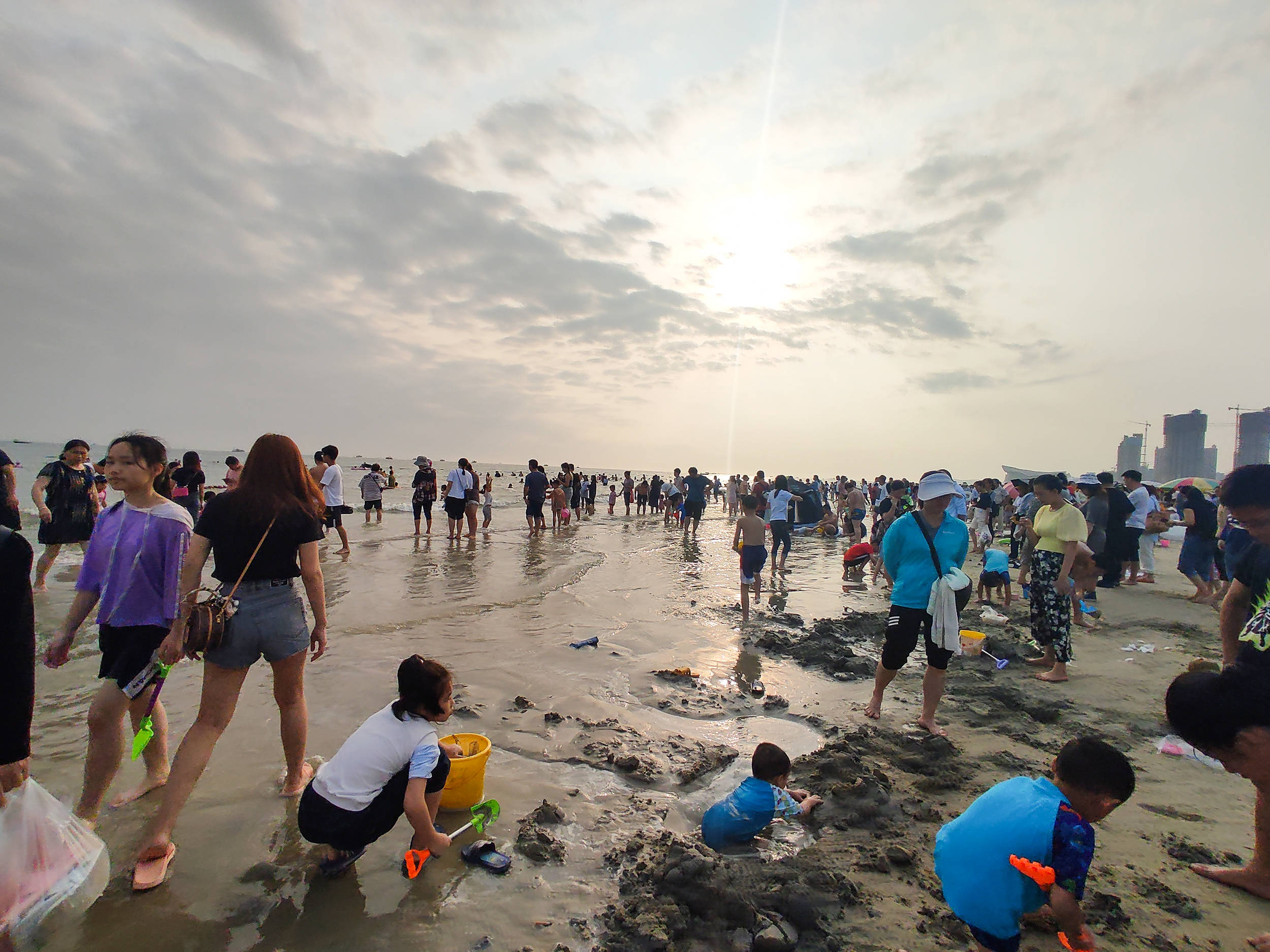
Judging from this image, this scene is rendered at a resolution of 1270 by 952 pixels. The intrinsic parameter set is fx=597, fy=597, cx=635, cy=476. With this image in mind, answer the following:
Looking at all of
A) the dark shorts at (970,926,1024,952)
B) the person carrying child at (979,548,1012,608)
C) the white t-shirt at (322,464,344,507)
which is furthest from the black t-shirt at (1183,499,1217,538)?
the white t-shirt at (322,464,344,507)

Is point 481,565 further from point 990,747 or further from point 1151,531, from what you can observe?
point 1151,531

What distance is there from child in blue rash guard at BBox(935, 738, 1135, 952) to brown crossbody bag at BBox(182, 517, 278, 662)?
348 centimetres

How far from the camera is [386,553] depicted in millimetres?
13789

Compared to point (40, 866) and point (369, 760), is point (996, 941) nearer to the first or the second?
point (369, 760)

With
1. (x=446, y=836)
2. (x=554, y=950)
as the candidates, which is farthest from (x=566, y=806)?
(x=554, y=950)

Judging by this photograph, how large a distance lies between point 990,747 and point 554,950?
11.5 ft

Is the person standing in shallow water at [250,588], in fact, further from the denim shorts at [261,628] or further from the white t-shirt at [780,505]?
the white t-shirt at [780,505]

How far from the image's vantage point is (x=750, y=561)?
855 centimetres

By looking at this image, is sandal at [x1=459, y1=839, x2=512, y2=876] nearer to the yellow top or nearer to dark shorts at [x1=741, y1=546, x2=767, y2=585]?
dark shorts at [x1=741, y1=546, x2=767, y2=585]

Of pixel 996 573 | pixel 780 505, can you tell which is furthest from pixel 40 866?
pixel 780 505

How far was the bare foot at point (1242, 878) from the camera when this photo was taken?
276 centimetres

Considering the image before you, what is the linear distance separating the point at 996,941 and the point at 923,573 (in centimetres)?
281

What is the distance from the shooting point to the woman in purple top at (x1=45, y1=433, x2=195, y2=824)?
123 inches

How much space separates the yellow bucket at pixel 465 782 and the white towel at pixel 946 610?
343cm
